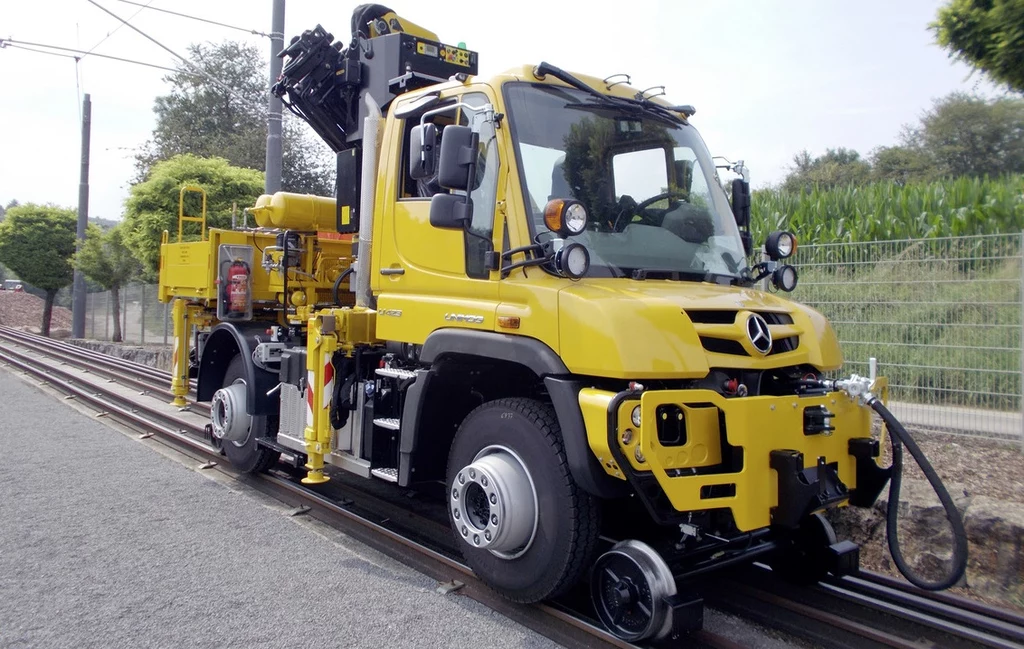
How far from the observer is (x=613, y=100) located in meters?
5.11

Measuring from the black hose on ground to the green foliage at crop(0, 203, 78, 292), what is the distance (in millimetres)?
34476

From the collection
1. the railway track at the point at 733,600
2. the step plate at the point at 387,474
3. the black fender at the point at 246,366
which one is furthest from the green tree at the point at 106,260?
the step plate at the point at 387,474

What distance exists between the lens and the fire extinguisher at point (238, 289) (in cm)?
749

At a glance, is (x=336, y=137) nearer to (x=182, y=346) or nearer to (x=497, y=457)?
(x=182, y=346)

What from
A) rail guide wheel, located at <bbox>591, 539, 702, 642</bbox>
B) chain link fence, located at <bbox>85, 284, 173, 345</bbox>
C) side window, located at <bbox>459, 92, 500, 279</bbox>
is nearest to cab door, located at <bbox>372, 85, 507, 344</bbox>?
side window, located at <bbox>459, 92, 500, 279</bbox>

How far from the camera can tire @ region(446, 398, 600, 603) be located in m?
4.13

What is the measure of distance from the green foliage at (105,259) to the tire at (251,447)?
1946cm

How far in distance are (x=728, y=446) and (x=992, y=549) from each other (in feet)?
8.98

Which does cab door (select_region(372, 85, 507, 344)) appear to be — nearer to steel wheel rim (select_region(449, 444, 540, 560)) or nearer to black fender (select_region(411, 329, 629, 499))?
black fender (select_region(411, 329, 629, 499))

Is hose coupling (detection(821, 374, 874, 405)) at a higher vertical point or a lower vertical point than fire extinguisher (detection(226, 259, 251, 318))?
lower

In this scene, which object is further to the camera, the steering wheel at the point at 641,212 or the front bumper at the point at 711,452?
the steering wheel at the point at 641,212

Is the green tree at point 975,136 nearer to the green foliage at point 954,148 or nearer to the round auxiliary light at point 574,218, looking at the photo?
the green foliage at point 954,148

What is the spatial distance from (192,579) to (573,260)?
305 centimetres

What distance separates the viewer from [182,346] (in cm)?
859
